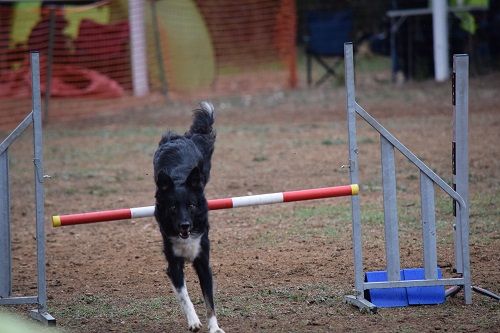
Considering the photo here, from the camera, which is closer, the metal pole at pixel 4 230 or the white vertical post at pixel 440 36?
the metal pole at pixel 4 230

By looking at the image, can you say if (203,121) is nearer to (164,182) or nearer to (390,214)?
A: (164,182)

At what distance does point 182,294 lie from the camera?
19.7 feet

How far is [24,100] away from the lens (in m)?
19.6

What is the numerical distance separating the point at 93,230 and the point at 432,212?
462 centimetres

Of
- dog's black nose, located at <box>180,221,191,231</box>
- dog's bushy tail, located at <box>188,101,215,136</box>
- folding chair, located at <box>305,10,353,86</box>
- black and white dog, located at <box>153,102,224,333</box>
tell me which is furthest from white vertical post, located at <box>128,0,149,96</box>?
→ dog's black nose, located at <box>180,221,191,231</box>

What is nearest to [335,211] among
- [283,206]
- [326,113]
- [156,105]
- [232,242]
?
[283,206]

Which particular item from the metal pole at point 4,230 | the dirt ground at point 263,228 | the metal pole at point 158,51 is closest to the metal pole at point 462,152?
the dirt ground at point 263,228

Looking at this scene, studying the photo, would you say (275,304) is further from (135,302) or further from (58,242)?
(58,242)

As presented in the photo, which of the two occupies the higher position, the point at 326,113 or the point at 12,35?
the point at 12,35

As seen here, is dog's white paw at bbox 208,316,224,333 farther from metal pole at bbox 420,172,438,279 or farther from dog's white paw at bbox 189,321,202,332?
metal pole at bbox 420,172,438,279

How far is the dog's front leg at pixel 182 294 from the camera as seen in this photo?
586 centimetres

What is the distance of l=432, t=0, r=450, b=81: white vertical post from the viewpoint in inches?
776

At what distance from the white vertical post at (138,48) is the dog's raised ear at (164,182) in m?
15.7

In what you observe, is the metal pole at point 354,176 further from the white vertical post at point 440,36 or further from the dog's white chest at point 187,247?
the white vertical post at point 440,36
